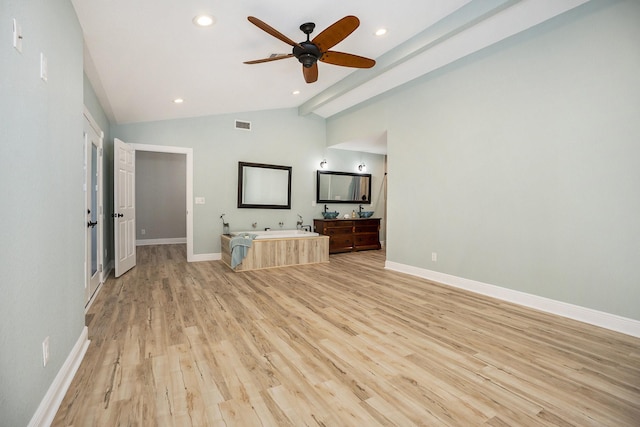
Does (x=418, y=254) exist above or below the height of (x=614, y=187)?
below

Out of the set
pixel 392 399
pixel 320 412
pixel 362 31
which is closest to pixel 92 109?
pixel 362 31

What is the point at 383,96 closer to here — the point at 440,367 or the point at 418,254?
the point at 418,254

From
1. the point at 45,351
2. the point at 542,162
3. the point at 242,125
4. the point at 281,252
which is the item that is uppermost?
the point at 242,125

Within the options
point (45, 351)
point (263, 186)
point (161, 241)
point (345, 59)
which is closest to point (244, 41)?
point (345, 59)

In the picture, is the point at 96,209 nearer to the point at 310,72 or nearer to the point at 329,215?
the point at 310,72

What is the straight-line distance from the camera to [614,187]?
2730mm

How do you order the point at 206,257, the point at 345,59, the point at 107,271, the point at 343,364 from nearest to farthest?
the point at 343,364 → the point at 345,59 → the point at 107,271 → the point at 206,257

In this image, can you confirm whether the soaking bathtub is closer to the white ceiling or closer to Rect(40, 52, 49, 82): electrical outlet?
the white ceiling

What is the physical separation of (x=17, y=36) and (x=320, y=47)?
2.37 m

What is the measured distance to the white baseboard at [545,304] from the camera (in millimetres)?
2673

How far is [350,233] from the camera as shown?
6766 mm

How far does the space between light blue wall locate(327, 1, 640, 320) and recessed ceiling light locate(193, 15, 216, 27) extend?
9.97 ft

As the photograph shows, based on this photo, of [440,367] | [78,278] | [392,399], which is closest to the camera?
[392,399]

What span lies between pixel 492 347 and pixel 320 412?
1538mm
